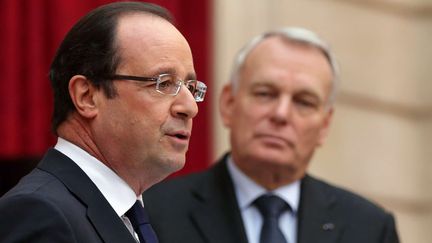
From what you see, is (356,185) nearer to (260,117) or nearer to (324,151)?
(324,151)

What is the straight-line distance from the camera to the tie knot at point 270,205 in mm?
4195

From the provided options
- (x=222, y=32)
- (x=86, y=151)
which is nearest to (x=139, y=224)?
(x=86, y=151)

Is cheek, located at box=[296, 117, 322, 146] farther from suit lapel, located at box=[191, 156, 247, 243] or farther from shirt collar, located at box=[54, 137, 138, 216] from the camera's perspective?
shirt collar, located at box=[54, 137, 138, 216]

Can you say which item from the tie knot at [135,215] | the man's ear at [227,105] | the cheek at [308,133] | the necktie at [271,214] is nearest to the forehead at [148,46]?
the tie knot at [135,215]

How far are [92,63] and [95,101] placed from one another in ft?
0.34

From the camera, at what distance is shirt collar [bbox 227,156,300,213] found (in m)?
4.28

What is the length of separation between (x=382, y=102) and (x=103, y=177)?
4.46 metres

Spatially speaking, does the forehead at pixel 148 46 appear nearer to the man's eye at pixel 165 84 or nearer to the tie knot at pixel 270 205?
the man's eye at pixel 165 84

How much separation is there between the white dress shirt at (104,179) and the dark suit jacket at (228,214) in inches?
41.9

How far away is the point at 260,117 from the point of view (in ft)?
14.5

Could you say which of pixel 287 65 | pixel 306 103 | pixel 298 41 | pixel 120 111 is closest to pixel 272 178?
pixel 306 103

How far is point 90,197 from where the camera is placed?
2.81 meters

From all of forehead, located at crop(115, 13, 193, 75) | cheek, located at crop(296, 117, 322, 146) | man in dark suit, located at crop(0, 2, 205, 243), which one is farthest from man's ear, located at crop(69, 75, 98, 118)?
cheek, located at crop(296, 117, 322, 146)

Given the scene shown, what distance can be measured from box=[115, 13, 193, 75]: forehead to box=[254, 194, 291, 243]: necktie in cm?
127
